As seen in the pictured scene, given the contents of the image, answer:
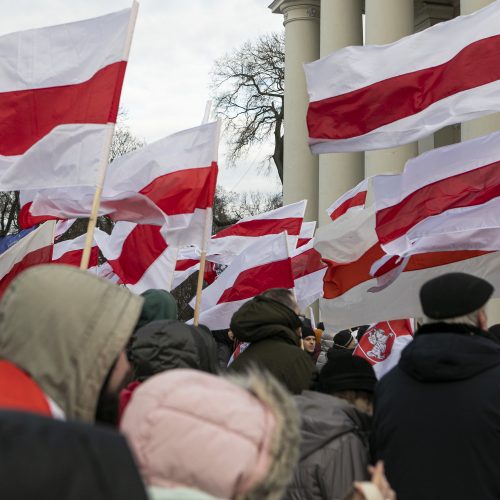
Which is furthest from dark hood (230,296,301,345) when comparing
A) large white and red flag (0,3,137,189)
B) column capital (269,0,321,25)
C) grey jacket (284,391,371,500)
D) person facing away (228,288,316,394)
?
column capital (269,0,321,25)

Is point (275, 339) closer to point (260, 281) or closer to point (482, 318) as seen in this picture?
point (482, 318)

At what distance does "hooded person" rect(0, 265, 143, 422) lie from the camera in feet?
6.27

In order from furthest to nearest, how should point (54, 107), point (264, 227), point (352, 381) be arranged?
point (264, 227)
point (54, 107)
point (352, 381)

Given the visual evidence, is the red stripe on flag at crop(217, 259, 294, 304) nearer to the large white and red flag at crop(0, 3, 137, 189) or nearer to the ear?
the large white and red flag at crop(0, 3, 137, 189)

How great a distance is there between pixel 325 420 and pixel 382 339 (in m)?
5.24

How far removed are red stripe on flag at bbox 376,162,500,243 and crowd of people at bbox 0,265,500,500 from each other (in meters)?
3.07

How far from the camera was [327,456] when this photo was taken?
11.3 feet

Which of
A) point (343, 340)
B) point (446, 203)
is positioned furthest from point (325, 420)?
point (343, 340)

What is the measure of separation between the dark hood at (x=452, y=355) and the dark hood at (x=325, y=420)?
0.33 meters

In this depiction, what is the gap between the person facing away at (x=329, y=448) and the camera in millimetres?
3432

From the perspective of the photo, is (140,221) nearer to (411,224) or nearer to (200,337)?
(411,224)

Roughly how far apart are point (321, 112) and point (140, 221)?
204cm

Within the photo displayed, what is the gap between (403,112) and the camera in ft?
23.0

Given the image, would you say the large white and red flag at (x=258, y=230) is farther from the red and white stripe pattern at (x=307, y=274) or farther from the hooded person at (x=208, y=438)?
the hooded person at (x=208, y=438)
